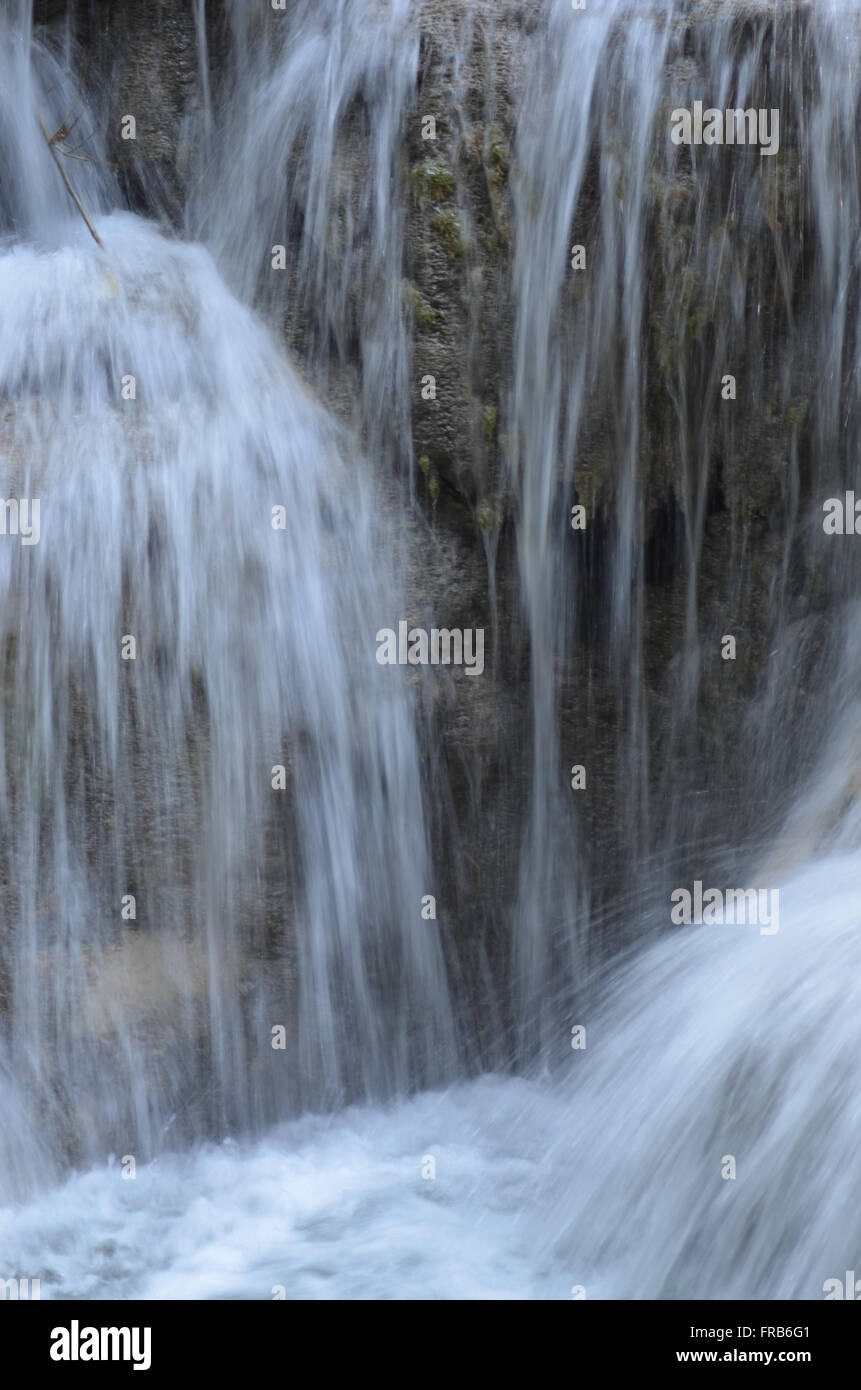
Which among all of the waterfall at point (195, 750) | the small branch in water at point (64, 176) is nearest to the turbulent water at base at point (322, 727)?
the waterfall at point (195, 750)

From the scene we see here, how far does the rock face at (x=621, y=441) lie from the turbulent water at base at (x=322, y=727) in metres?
0.02

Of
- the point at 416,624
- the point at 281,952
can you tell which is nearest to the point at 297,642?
the point at 416,624

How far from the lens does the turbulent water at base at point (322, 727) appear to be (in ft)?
14.0

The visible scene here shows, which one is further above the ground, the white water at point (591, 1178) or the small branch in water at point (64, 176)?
the small branch in water at point (64, 176)

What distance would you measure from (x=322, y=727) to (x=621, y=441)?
1.29m

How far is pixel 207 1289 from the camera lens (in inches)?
151

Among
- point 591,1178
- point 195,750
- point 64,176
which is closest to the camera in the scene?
point 591,1178

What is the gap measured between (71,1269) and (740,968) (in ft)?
6.40

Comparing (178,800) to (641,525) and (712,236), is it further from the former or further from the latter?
(712,236)

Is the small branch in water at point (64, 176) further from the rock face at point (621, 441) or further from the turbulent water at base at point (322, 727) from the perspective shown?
the rock face at point (621, 441)

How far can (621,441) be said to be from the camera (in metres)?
4.65

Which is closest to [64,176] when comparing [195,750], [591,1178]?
[195,750]

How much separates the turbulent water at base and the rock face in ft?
0.07

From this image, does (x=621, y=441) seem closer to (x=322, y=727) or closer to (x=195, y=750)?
(x=322, y=727)
